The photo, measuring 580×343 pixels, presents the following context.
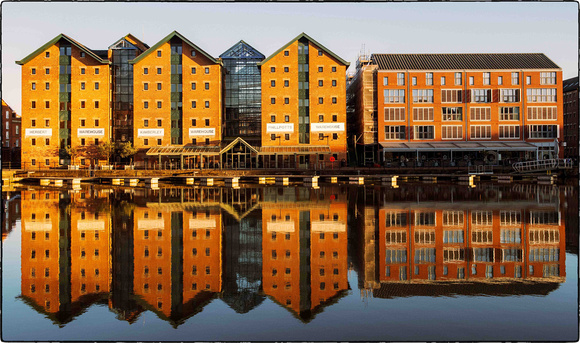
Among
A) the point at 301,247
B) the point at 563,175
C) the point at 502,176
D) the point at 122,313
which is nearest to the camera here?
the point at 122,313

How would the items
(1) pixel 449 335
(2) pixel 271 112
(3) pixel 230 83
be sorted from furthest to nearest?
(3) pixel 230 83, (2) pixel 271 112, (1) pixel 449 335

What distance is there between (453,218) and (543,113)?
5177cm

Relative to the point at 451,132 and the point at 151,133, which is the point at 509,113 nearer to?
the point at 451,132

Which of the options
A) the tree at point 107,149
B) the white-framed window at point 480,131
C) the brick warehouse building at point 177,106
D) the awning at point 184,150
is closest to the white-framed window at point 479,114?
the white-framed window at point 480,131

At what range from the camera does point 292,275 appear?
14.3 meters

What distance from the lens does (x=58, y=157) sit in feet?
219

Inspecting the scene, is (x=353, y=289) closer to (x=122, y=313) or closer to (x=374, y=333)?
(x=374, y=333)

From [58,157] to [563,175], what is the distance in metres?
66.8

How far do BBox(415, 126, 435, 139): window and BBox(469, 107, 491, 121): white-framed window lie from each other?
5779 millimetres

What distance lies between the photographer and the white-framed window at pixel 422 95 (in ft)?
220

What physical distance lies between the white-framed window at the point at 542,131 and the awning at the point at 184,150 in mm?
43652

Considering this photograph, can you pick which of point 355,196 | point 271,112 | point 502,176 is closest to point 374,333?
point 355,196

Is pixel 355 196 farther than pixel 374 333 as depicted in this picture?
Yes

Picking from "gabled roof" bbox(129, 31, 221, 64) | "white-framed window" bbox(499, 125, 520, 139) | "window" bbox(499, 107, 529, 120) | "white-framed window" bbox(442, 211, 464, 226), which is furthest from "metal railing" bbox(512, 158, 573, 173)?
"gabled roof" bbox(129, 31, 221, 64)
